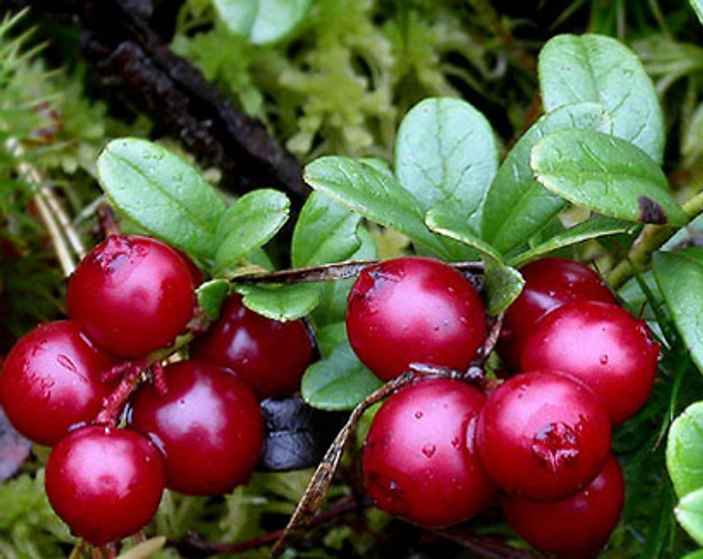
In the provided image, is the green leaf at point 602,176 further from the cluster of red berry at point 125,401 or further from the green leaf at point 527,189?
the cluster of red berry at point 125,401

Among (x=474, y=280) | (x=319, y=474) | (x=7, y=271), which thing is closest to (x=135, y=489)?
(x=319, y=474)

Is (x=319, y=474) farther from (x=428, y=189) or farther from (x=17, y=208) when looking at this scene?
(x=17, y=208)

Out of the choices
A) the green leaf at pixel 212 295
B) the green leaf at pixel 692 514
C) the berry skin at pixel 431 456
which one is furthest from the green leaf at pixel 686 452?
the green leaf at pixel 212 295

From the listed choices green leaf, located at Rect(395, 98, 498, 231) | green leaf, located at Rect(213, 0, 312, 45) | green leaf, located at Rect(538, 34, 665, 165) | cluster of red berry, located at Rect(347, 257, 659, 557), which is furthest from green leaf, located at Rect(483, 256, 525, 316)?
green leaf, located at Rect(213, 0, 312, 45)

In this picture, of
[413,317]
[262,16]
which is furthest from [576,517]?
[262,16]

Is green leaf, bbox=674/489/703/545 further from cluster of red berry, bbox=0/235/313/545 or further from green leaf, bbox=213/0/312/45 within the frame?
green leaf, bbox=213/0/312/45
